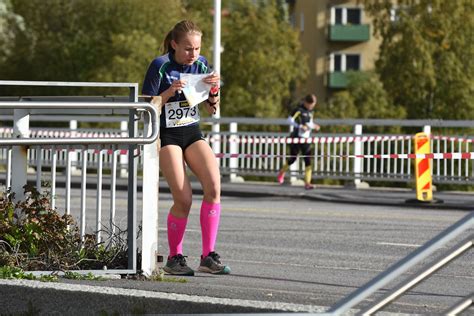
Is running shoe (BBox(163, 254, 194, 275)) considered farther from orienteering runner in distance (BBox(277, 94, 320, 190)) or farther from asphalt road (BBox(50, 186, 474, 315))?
orienteering runner in distance (BBox(277, 94, 320, 190))

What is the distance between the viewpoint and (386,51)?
75.9 m

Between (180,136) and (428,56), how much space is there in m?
64.3

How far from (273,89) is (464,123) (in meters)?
59.0

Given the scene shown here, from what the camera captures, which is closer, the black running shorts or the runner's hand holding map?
the runner's hand holding map

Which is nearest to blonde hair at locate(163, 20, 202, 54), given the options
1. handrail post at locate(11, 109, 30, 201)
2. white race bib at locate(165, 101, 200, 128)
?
white race bib at locate(165, 101, 200, 128)

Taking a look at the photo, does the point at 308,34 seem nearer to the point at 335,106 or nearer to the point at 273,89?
the point at 273,89

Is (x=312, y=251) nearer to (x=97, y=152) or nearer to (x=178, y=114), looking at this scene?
(x=178, y=114)

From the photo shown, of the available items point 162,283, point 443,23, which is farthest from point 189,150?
point 443,23

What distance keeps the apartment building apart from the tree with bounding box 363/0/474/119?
23.7 metres

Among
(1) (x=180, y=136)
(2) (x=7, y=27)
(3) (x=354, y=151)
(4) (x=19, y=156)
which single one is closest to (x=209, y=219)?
(1) (x=180, y=136)

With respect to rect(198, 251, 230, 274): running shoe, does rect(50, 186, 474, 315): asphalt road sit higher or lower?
lower

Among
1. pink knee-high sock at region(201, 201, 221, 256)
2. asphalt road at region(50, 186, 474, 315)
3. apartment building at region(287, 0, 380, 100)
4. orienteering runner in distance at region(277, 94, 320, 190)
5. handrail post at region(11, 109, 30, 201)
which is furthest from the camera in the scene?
apartment building at region(287, 0, 380, 100)

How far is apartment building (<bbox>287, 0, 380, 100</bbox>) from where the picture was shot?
10219 centimetres

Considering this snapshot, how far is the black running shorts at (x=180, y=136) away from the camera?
1133 cm
